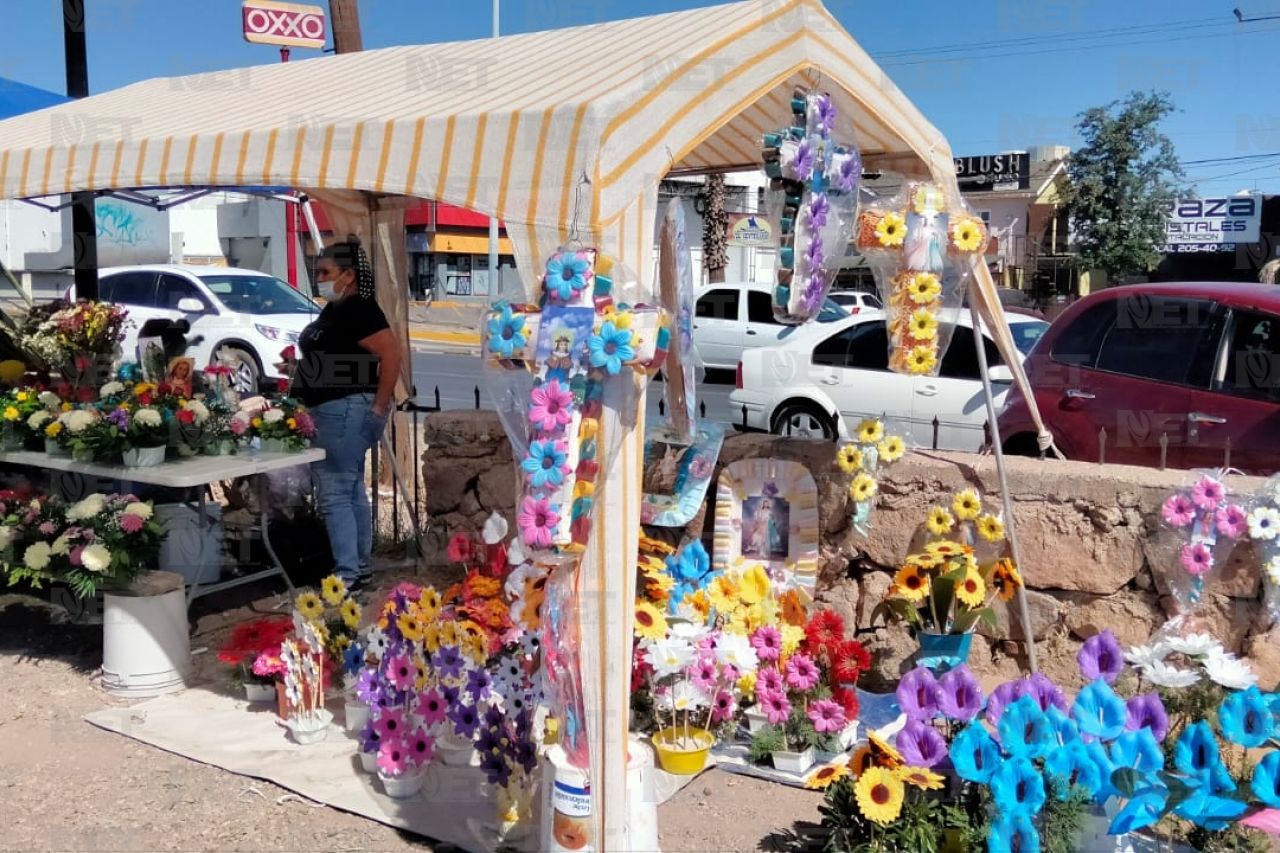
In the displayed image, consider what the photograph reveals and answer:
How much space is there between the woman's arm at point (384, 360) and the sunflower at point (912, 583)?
106 inches

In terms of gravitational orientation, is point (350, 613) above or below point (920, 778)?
above

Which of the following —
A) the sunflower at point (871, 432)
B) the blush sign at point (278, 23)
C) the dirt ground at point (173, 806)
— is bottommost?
the dirt ground at point (173, 806)

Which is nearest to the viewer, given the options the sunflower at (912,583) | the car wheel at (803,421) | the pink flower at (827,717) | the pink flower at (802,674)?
the pink flower at (827,717)

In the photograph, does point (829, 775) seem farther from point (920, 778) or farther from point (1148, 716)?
point (1148, 716)

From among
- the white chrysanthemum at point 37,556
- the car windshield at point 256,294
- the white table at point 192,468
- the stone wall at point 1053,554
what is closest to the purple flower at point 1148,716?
the stone wall at point 1053,554

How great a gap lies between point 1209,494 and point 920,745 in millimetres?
1947

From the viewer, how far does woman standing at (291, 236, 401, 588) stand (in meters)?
5.22

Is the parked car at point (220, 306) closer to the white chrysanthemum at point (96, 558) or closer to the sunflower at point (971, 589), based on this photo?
the white chrysanthemum at point (96, 558)

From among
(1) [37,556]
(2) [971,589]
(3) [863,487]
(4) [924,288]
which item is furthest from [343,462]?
(2) [971,589]

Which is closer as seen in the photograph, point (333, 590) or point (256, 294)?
point (333, 590)

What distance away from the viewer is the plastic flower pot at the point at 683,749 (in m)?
3.80

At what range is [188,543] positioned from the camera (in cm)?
530

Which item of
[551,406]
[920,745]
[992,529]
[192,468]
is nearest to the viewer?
[551,406]

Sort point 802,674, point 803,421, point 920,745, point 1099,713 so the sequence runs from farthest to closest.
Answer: point 803,421, point 802,674, point 920,745, point 1099,713
